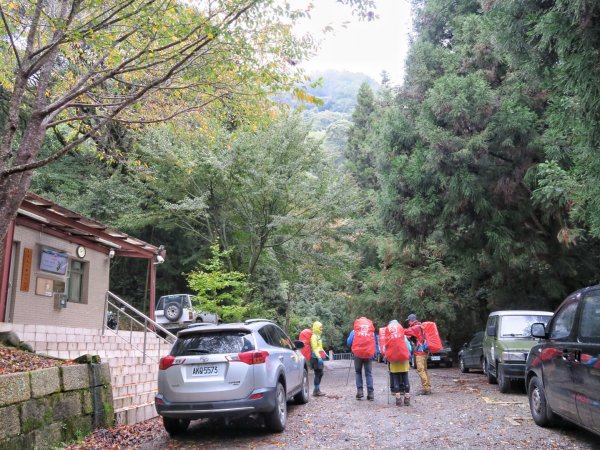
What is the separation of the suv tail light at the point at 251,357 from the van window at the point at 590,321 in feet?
13.3

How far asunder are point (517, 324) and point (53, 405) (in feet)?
32.3

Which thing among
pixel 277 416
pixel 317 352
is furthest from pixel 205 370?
pixel 317 352

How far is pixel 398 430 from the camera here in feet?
23.9

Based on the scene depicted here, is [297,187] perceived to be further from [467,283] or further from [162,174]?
[467,283]

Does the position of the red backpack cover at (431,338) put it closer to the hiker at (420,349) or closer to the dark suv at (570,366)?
the hiker at (420,349)

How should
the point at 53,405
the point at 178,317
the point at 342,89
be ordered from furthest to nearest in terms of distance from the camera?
1. the point at 342,89
2. the point at 178,317
3. the point at 53,405

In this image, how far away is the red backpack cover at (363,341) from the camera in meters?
10.3

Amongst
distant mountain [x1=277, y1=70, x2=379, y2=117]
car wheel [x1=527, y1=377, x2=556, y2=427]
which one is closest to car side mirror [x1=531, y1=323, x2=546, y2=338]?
car wheel [x1=527, y1=377, x2=556, y2=427]

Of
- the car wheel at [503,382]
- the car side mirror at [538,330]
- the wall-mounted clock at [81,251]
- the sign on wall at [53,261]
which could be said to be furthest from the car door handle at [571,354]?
the wall-mounted clock at [81,251]

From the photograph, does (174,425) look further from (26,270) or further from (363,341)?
(26,270)

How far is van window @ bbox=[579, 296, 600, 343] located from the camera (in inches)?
221

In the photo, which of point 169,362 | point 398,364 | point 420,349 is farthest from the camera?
point 420,349

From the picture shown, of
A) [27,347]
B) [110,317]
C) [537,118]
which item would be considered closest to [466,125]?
[537,118]

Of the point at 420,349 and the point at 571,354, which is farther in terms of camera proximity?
the point at 420,349
